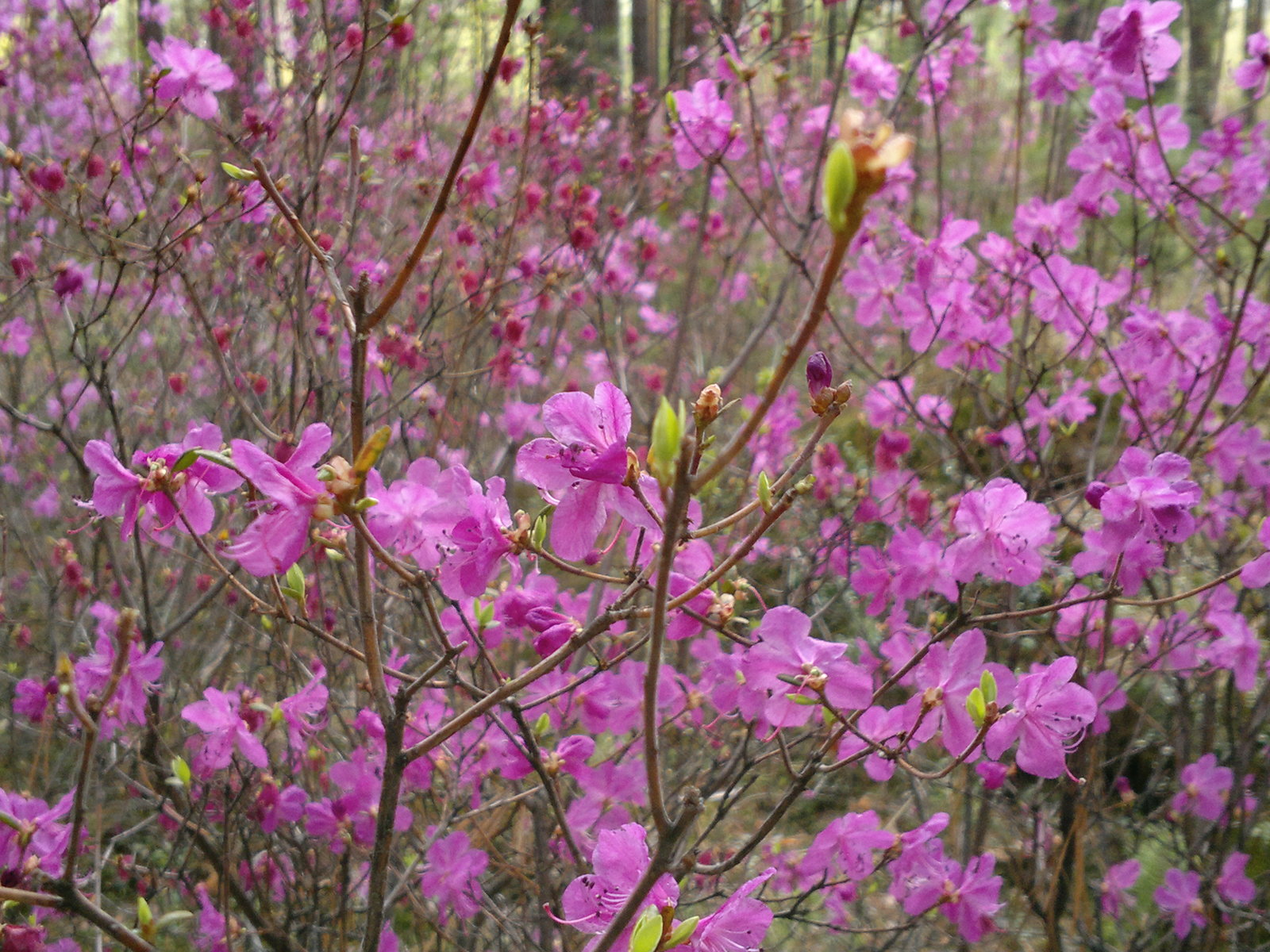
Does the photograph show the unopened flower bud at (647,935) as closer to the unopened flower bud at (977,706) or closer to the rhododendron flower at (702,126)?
the unopened flower bud at (977,706)

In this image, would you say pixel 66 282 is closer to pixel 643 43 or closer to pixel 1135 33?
pixel 1135 33

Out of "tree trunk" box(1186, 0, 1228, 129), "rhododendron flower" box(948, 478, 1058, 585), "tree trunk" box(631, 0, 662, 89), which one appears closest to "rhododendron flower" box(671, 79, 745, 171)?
"rhododendron flower" box(948, 478, 1058, 585)

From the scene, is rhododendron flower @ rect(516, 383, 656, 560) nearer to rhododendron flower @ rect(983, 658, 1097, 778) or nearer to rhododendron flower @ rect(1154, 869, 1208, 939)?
rhododendron flower @ rect(983, 658, 1097, 778)

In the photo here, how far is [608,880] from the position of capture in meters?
0.99

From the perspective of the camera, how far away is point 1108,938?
2.86 meters

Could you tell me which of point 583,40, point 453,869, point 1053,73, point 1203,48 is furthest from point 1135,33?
point 1203,48

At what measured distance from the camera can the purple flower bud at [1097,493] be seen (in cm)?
117

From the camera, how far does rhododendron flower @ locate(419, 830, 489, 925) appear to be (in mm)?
1704

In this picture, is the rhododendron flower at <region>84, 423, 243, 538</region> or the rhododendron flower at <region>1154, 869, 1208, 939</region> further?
the rhododendron flower at <region>1154, 869, 1208, 939</region>

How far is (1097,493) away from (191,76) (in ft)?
7.26

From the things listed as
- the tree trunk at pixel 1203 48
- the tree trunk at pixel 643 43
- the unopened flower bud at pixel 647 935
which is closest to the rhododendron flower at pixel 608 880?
the unopened flower bud at pixel 647 935

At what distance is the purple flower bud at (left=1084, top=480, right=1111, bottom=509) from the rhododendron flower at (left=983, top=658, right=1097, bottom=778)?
0.73ft

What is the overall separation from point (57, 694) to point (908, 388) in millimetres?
2963

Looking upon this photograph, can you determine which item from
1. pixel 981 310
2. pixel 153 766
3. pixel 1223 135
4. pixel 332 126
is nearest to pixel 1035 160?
pixel 1223 135
